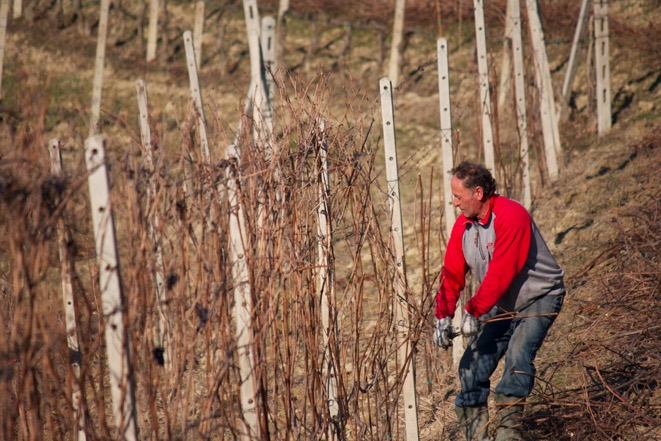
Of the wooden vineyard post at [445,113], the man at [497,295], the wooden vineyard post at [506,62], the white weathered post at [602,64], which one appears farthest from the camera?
the white weathered post at [602,64]

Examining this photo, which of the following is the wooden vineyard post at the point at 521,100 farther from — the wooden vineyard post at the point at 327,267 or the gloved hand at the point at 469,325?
the wooden vineyard post at the point at 327,267

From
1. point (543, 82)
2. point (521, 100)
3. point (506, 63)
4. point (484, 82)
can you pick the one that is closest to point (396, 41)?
point (506, 63)

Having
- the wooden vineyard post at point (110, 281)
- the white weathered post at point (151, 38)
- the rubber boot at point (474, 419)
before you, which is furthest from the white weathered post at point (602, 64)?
the white weathered post at point (151, 38)

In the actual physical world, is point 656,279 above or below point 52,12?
below

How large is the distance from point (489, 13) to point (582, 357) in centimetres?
931

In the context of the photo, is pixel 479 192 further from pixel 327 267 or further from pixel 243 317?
pixel 243 317

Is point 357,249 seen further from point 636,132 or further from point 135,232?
point 636,132

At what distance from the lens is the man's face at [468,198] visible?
11.9 feet

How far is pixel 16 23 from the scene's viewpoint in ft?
48.0

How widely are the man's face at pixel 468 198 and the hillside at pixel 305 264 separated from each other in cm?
17

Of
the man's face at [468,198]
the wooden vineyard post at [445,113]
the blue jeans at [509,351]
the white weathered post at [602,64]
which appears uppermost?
the white weathered post at [602,64]

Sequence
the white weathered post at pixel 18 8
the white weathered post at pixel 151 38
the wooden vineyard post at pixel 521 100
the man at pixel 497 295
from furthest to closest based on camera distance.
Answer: the white weathered post at pixel 18 8 < the white weathered post at pixel 151 38 < the wooden vineyard post at pixel 521 100 < the man at pixel 497 295

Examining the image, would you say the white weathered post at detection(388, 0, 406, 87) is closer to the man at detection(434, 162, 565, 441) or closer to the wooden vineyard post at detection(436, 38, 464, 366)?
the wooden vineyard post at detection(436, 38, 464, 366)

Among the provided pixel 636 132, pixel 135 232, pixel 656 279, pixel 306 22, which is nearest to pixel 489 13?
pixel 306 22
